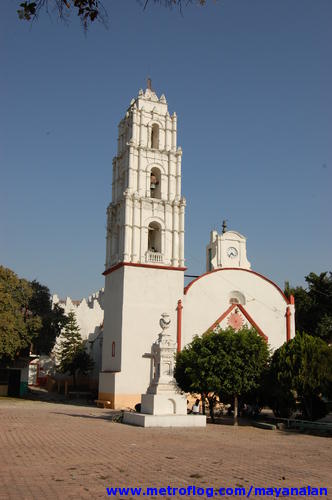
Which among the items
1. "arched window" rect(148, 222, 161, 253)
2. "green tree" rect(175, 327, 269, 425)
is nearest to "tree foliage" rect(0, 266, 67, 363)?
"arched window" rect(148, 222, 161, 253)

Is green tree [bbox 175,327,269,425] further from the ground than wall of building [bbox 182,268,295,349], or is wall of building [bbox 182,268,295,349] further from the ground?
wall of building [bbox 182,268,295,349]

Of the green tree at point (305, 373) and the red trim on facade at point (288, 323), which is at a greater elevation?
the red trim on facade at point (288, 323)

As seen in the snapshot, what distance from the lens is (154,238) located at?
1335 inches

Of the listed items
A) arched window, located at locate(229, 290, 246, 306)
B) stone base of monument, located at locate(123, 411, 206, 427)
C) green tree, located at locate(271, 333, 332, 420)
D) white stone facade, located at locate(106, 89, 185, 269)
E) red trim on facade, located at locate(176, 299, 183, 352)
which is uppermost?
white stone facade, located at locate(106, 89, 185, 269)

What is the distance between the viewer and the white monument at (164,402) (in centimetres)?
1908

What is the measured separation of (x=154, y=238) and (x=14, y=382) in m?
15.6

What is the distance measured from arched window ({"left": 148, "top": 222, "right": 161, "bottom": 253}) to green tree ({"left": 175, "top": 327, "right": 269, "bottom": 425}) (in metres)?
10.4

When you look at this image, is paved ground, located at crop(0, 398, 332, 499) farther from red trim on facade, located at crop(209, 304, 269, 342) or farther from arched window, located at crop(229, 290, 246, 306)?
arched window, located at crop(229, 290, 246, 306)

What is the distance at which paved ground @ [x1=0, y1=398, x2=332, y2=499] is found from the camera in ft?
28.7

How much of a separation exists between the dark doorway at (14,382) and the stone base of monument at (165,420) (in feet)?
67.7

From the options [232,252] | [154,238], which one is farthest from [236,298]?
[154,238]

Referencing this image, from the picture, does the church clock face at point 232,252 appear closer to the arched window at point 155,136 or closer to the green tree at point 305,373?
the arched window at point 155,136

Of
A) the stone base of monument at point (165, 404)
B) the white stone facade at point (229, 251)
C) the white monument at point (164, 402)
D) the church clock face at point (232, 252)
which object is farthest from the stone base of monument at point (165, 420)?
the church clock face at point (232, 252)

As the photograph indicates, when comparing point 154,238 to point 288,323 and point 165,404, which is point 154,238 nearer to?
point 288,323
